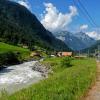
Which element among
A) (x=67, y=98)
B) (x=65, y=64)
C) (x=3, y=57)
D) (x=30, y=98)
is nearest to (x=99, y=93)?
(x=67, y=98)

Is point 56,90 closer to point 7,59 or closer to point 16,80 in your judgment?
point 16,80

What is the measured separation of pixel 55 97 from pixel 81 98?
2.92 meters

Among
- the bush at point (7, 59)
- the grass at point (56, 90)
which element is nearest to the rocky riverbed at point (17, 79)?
the grass at point (56, 90)

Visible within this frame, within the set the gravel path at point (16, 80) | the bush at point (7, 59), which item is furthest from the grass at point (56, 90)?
the bush at point (7, 59)

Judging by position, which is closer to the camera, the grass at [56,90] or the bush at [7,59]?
the grass at [56,90]

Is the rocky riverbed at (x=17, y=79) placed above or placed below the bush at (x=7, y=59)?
below

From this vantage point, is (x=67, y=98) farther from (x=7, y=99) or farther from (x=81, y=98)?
(x=7, y=99)

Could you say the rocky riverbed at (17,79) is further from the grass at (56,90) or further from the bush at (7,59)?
the bush at (7,59)

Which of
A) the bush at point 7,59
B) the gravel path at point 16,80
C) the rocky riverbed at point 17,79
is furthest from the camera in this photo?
the bush at point 7,59

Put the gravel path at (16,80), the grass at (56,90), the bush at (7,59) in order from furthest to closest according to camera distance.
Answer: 1. the bush at (7,59)
2. the gravel path at (16,80)
3. the grass at (56,90)

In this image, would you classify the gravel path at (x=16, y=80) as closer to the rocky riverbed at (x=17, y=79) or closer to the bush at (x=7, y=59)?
the rocky riverbed at (x=17, y=79)

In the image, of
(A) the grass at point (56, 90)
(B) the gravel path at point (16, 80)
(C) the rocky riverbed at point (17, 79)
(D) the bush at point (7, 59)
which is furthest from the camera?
(D) the bush at point (7, 59)

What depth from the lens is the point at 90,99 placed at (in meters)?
20.8

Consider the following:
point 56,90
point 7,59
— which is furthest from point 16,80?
point 7,59
